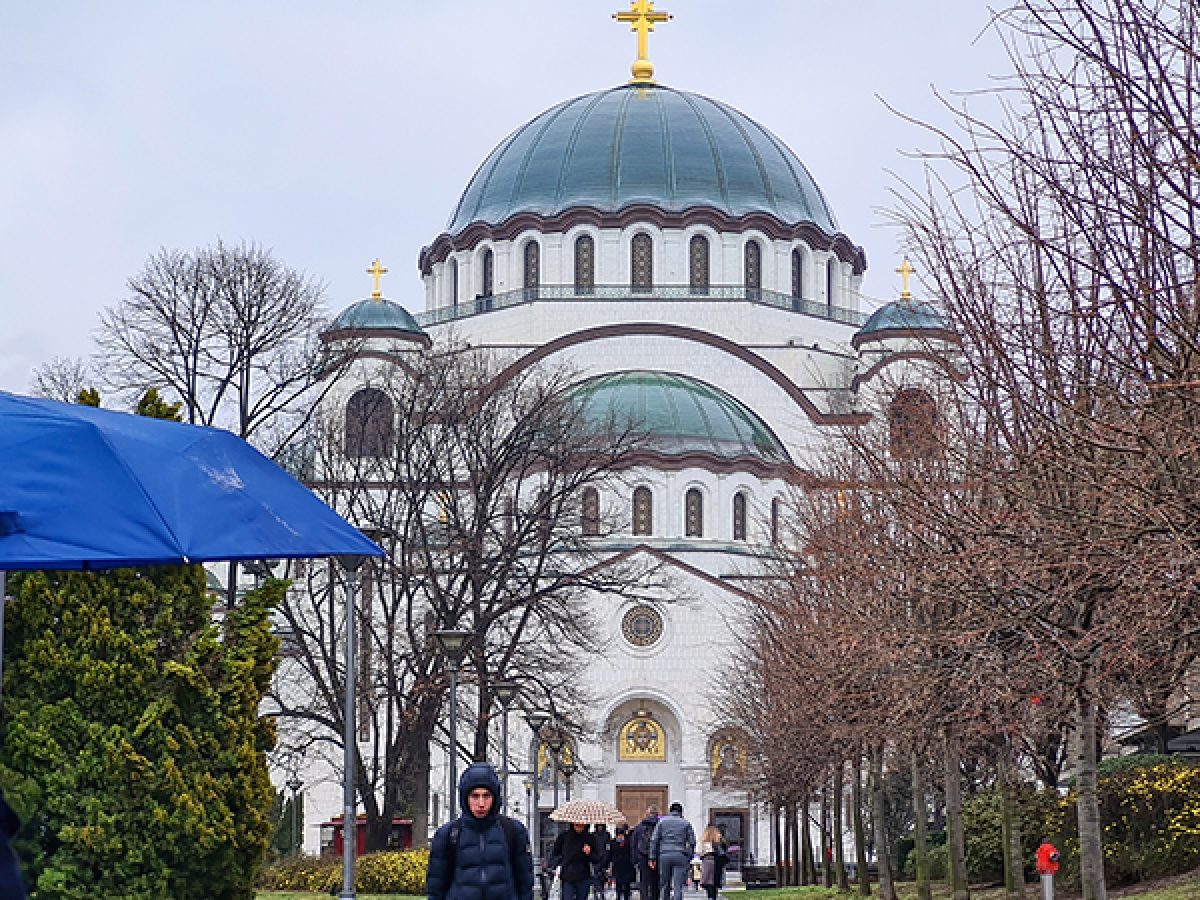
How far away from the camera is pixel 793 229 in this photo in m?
57.4

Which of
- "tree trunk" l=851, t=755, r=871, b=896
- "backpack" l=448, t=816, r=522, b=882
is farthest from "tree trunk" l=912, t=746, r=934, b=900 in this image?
"backpack" l=448, t=816, r=522, b=882

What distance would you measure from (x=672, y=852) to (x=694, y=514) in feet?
107

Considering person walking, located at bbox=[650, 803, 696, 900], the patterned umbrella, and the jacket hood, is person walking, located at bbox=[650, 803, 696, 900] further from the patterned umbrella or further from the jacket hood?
the jacket hood

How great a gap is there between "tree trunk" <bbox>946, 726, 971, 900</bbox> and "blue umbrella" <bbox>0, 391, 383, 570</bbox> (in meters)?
12.5

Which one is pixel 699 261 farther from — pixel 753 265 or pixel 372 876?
pixel 372 876

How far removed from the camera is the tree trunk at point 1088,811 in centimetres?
1413

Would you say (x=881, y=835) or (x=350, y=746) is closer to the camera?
(x=350, y=746)

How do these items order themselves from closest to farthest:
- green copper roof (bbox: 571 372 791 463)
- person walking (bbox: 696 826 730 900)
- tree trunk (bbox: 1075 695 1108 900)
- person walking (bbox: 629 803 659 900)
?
1. tree trunk (bbox: 1075 695 1108 900)
2. person walking (bbox: 629 803 659 900)
3. person walking (bbox: 696 826 730 900)
4. green copper roof (bbox: 571 372 791 463)

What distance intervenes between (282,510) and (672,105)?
55037 mm

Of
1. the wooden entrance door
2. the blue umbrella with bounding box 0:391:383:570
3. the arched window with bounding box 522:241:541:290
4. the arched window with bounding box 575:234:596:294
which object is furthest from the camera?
the arched window with bounding box 522:241:541:290

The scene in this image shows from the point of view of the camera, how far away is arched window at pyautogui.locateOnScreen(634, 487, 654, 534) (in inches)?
2042

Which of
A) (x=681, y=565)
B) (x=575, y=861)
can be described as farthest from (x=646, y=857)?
(x=681, y=565)

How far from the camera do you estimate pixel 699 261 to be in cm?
5734

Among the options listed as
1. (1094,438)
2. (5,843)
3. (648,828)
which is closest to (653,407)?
(648,828)
